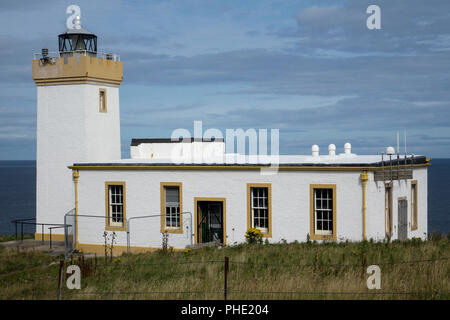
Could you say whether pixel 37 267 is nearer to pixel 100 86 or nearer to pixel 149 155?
pixel 100 86

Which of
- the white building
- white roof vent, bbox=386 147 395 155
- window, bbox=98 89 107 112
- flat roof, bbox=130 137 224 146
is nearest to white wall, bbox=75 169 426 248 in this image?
the white building

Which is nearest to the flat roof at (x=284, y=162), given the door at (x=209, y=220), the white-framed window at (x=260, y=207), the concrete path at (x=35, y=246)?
the white-framed window at (x=260, y=207)

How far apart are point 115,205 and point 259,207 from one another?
6.97 metres

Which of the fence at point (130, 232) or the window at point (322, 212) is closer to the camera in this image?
the window at point (322, 212)

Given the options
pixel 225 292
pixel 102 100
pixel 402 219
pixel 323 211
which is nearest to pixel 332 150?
pixel 402 219

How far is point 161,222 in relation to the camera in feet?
86.3

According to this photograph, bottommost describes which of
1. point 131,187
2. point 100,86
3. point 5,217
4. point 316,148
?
point 5,217

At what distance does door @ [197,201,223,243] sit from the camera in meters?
25.9

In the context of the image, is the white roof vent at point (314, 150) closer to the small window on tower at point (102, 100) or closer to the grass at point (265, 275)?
the grass at point (265, 275)

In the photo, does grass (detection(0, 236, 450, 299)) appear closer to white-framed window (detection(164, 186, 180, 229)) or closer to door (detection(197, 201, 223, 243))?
door (detection(197, 201, 223, 243))

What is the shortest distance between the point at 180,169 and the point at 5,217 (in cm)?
6630

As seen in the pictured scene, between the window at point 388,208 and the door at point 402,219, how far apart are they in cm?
104

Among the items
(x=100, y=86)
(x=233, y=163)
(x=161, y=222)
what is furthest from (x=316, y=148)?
(x=100, y=86)

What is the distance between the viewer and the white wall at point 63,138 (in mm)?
30703
